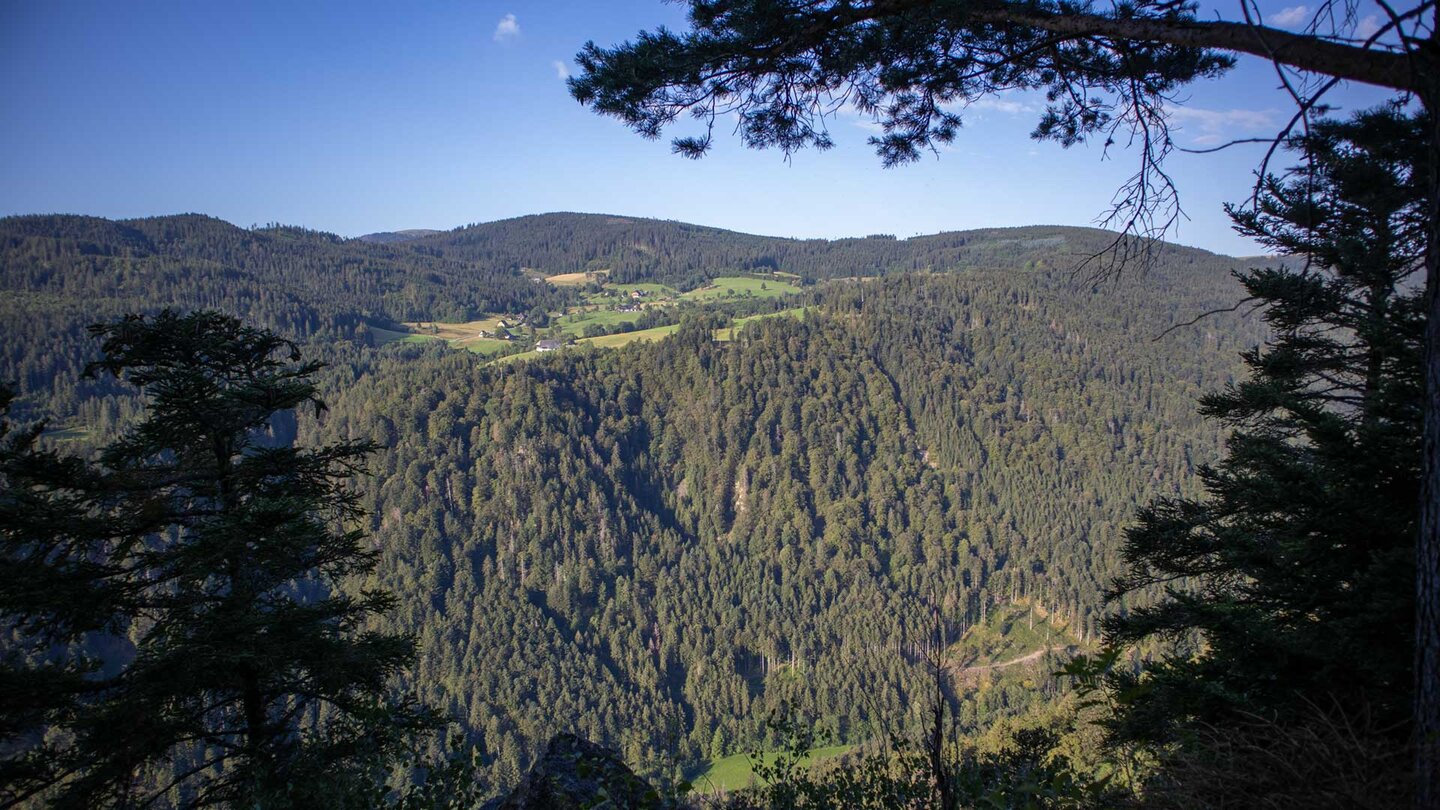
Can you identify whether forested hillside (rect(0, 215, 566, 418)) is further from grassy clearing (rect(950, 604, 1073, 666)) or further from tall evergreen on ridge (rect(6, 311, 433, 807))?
grassy clearing (rect(950, 604, 1073, 666))

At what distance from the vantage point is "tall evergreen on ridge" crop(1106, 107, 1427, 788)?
13.9 feet

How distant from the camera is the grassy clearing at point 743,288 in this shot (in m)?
158

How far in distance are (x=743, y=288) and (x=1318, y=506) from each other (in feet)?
530

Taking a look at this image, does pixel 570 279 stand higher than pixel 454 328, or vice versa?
pixel 570 279

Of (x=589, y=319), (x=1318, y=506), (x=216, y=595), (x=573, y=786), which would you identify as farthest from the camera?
(x=589, y=319)

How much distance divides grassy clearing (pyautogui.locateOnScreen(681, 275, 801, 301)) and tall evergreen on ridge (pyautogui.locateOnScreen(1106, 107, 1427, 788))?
488 ft

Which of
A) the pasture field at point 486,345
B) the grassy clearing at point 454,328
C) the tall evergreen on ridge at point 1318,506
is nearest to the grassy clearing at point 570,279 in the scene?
the grassy clearing at point 454,328

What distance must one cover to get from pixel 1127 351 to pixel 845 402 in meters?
57.8

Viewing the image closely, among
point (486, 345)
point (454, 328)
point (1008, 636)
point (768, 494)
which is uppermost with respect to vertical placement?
point (454, 328)

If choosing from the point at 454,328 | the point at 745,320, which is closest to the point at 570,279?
the point at 454,328

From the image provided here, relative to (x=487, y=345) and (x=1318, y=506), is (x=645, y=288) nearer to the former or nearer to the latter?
(x=487, y=345)

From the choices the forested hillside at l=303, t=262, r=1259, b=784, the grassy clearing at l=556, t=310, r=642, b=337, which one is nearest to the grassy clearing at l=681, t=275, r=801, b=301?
the grassy clearing at l=556, t=310, r=642, b=337

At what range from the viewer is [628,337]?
418ft

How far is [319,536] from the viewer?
6027 millimetres
